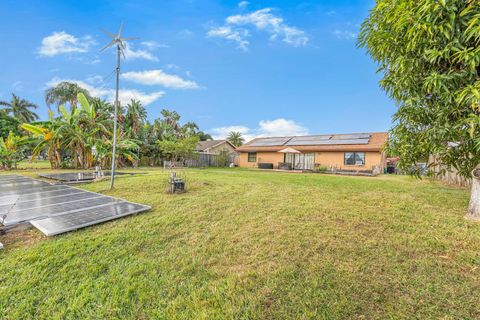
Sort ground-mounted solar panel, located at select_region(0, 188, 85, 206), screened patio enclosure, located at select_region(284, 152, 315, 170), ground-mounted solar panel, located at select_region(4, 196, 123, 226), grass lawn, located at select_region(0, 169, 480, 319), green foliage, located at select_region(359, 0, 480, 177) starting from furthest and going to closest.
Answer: screened patio enclosure, located at select_region(284, 152, 315, 170), ground-mounted solar panel, located at select_region(0, 188, 85, 206), ground-mounted solar panel, located at select_region(4, 196, 123, 226), green foliage, located at select_region(359, 0, 480, 177), grass lawn, located at select_region(0, 169, 480, 319)

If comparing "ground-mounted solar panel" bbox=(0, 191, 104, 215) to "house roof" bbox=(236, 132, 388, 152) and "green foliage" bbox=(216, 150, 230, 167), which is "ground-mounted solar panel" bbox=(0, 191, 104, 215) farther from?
"green foliage" bbox=(216, 150, 230, 167)

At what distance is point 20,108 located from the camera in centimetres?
3841

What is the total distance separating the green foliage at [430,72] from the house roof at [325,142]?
14.3 meters

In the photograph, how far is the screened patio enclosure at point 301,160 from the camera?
71.8ft

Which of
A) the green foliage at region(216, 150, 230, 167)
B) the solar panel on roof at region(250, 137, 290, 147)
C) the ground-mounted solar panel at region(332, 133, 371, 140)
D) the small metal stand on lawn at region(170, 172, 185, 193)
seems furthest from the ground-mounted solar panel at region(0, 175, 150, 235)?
the ground-mounted solar panel at region(332, 133, 371, 140)

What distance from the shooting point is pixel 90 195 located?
22.5 ft

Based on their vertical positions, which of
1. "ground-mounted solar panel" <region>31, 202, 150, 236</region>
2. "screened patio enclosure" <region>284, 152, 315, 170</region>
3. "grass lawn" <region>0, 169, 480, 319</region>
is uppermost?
"screened patio enclosure" <region>284, 152, 315, 170</region>

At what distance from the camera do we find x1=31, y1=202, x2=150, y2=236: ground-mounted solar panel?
402 centimetres

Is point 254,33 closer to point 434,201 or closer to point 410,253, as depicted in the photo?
point 434,201

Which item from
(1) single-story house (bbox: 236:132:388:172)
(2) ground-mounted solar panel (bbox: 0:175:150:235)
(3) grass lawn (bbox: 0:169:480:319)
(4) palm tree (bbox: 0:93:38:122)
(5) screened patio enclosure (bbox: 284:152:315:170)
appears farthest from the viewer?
(4) palm tree (bbox: 0:93:38:122)

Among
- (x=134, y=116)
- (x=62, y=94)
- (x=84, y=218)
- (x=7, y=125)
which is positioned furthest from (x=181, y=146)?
(x=7, y=125)

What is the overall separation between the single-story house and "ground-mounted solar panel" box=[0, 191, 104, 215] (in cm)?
1695

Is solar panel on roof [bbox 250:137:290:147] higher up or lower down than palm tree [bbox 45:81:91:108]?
lower down

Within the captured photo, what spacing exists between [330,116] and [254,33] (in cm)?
1281
